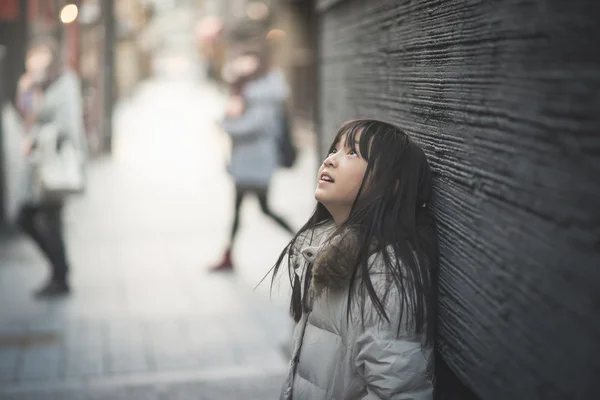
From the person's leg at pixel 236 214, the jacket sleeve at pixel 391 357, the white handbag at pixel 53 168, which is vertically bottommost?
the person's leg at pixel 236 214

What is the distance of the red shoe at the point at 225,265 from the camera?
24.6ft

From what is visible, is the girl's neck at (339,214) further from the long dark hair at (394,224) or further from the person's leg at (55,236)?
the person's leg at (55,236)

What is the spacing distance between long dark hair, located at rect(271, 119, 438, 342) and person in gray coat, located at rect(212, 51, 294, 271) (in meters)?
5.23

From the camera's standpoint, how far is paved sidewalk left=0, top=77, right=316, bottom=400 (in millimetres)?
4809

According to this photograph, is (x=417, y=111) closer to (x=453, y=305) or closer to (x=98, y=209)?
(x=453, y=305)

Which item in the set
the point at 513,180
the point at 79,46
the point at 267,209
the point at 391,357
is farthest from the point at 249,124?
the point at 79,46

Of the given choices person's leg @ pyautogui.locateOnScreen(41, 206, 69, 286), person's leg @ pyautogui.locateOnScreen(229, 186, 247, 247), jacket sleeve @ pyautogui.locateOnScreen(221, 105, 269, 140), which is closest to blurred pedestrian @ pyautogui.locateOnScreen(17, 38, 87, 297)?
person's leg @ pyautogui.locateOnScreen(41, 206, 69, 286)

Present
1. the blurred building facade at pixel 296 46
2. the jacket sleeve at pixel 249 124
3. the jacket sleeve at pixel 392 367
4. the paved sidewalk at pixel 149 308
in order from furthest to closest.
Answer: the blurred building facade at pixel 296 46, the jacket sleeve at pixel 249 124, the paved sidewalk at pixel 149 308, the jacket sleeve at pixel 392 367

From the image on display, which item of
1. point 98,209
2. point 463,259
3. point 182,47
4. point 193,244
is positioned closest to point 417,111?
point 463,259

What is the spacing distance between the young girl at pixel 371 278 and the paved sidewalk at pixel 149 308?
2.71 meters

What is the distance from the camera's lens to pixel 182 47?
11650 centimetres

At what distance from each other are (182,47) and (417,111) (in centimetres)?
11773

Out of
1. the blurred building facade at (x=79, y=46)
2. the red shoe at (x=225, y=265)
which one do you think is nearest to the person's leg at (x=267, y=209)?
the red shoe at (x=225, y=265)

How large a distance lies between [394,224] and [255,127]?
5.36 m
